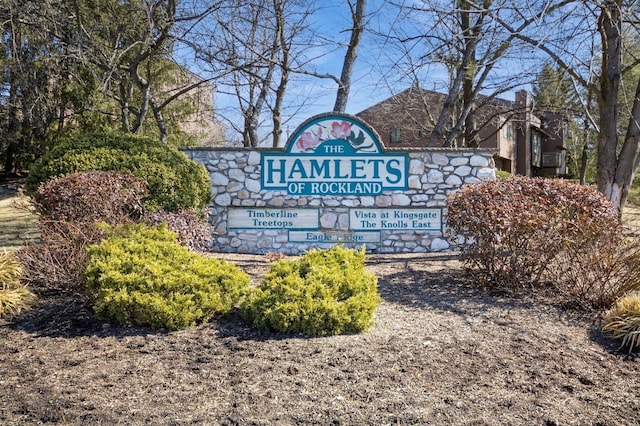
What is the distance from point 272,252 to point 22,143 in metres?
14.6

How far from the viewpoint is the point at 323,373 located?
11.4ft

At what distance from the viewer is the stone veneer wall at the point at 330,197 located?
29.1 feet

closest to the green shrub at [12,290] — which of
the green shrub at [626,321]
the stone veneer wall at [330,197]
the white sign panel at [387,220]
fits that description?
the stone veneer wall at [330,197]

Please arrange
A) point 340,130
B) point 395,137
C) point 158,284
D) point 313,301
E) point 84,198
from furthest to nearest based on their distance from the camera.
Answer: point 395,137, point 340,130, point 84,198, point 158,284, point 313,301

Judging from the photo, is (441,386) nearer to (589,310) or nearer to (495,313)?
(495,313)

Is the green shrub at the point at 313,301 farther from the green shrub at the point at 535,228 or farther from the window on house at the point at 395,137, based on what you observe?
the window on house at the point at 395,137

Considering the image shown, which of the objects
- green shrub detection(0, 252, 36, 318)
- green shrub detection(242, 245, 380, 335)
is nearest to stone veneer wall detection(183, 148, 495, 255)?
green shrub detection(0, 252, 36, 318)

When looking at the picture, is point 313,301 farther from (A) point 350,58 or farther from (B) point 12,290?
(A) point 350,58

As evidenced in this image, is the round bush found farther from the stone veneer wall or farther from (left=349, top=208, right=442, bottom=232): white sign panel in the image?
(left=349, top=208, right=442, bottom=232): white sign panel

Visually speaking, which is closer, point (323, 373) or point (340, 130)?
→ point (323, 373)

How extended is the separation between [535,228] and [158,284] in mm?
3860

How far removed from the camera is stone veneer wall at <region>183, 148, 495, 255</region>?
8867 millimetres

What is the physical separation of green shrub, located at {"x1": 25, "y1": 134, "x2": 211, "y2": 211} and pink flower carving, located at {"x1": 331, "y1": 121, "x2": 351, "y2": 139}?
2494 mm

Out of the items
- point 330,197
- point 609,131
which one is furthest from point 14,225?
point 609,131
